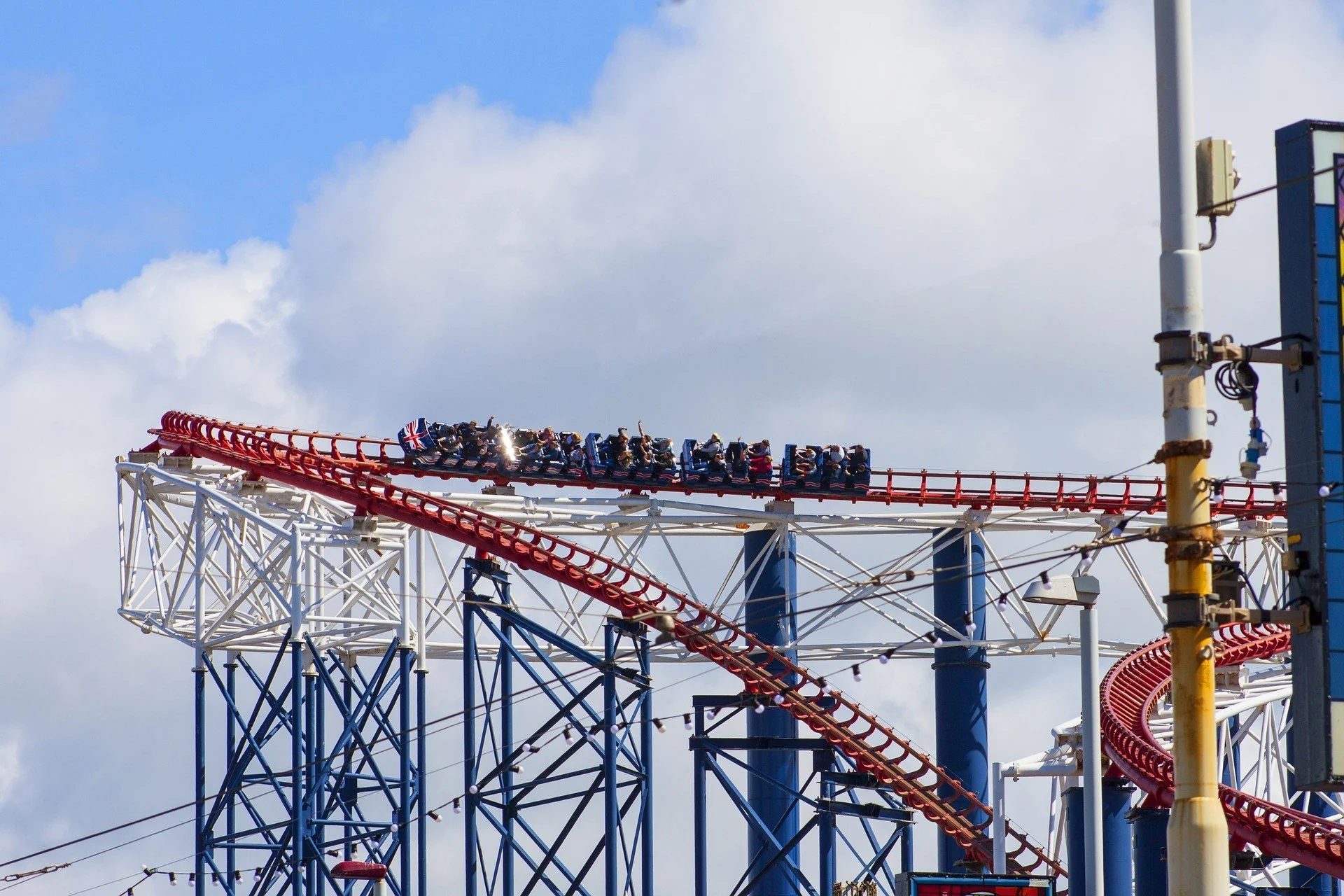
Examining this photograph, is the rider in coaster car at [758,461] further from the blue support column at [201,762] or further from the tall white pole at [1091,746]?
the tall white pole at [1091,746]

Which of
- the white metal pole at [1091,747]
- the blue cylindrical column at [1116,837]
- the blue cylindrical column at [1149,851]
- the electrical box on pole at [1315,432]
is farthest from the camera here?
the blue cylindrical column at [1116,837]

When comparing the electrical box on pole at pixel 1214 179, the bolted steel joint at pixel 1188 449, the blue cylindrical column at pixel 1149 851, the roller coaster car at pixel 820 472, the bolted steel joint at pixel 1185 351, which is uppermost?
the roller coaster car at pixel 820 472

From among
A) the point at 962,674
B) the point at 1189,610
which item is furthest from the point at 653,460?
the point at 1189,610

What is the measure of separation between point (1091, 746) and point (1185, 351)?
728cm

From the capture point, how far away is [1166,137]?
15.8 meters

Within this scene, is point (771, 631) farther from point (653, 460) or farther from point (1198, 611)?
point (1198, 611)

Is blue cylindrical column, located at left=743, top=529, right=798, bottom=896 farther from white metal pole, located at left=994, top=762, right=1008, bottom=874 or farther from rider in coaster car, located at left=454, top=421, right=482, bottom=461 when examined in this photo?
white metal pole, located at left=994, top=762, right=1008, bottom=874

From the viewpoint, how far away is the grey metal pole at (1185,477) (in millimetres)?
15203

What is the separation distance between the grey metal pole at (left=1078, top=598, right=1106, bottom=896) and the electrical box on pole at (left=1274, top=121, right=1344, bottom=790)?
3.62 m

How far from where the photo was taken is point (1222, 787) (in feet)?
115

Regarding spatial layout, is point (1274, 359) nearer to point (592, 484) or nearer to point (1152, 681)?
point (1152, 681)

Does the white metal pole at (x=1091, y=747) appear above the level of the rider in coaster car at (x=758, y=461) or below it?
below

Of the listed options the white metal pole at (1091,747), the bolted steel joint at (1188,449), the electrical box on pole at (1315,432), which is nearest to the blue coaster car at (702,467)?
the white metal pole at (1091,747)

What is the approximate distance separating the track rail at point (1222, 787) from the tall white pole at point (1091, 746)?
27.9ft
